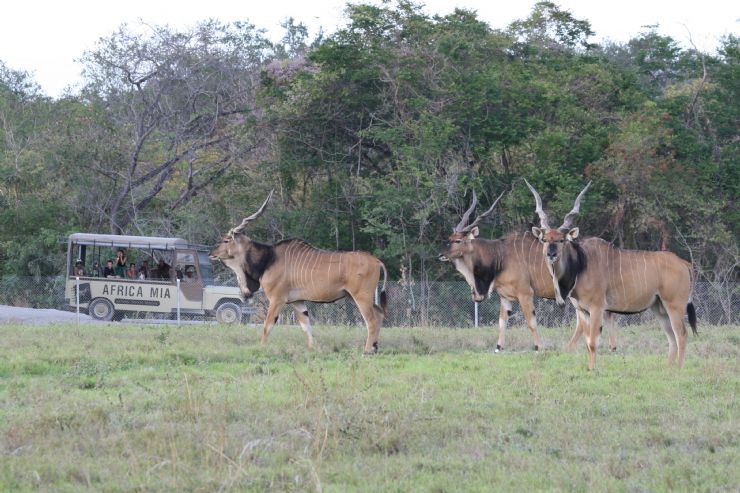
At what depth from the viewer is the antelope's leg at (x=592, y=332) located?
11055mm

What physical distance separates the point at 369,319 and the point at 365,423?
20.1 feet

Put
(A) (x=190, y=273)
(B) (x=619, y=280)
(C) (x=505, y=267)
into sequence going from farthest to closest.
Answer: (A) (x=190, y=273) < (C) (x=505, y=267) < (B) (x=619, y=280)

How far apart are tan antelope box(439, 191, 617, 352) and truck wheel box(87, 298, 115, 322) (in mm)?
8560

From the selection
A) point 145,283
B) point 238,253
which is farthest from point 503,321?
point 145,283

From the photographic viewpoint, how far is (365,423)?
24.2 ft

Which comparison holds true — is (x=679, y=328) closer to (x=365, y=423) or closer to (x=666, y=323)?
(x=666, y=323)

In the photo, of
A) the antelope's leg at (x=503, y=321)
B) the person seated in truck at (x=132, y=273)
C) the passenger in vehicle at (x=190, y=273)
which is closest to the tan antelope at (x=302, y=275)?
the antelope's leg at (x=503, y=321)

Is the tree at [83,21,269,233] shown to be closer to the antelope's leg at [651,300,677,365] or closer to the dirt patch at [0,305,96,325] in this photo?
the dirt patch at [0,305,96,325]

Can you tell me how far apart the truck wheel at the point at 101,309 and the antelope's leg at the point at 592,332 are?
11863mm

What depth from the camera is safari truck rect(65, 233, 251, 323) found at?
21172 mm

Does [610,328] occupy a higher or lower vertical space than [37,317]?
higher

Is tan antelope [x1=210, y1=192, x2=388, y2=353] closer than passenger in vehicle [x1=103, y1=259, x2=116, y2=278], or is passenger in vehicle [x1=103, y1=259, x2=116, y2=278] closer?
tan antelope [x1=210, y1=192, x2=388, y2=353]

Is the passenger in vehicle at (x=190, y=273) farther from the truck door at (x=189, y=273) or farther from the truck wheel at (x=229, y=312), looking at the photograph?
the truck wheel at (x=229, y=312)

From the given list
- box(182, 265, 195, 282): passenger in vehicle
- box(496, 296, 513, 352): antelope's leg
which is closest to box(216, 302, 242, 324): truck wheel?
box(182, 265, 195, 282): passenger in vehicle
